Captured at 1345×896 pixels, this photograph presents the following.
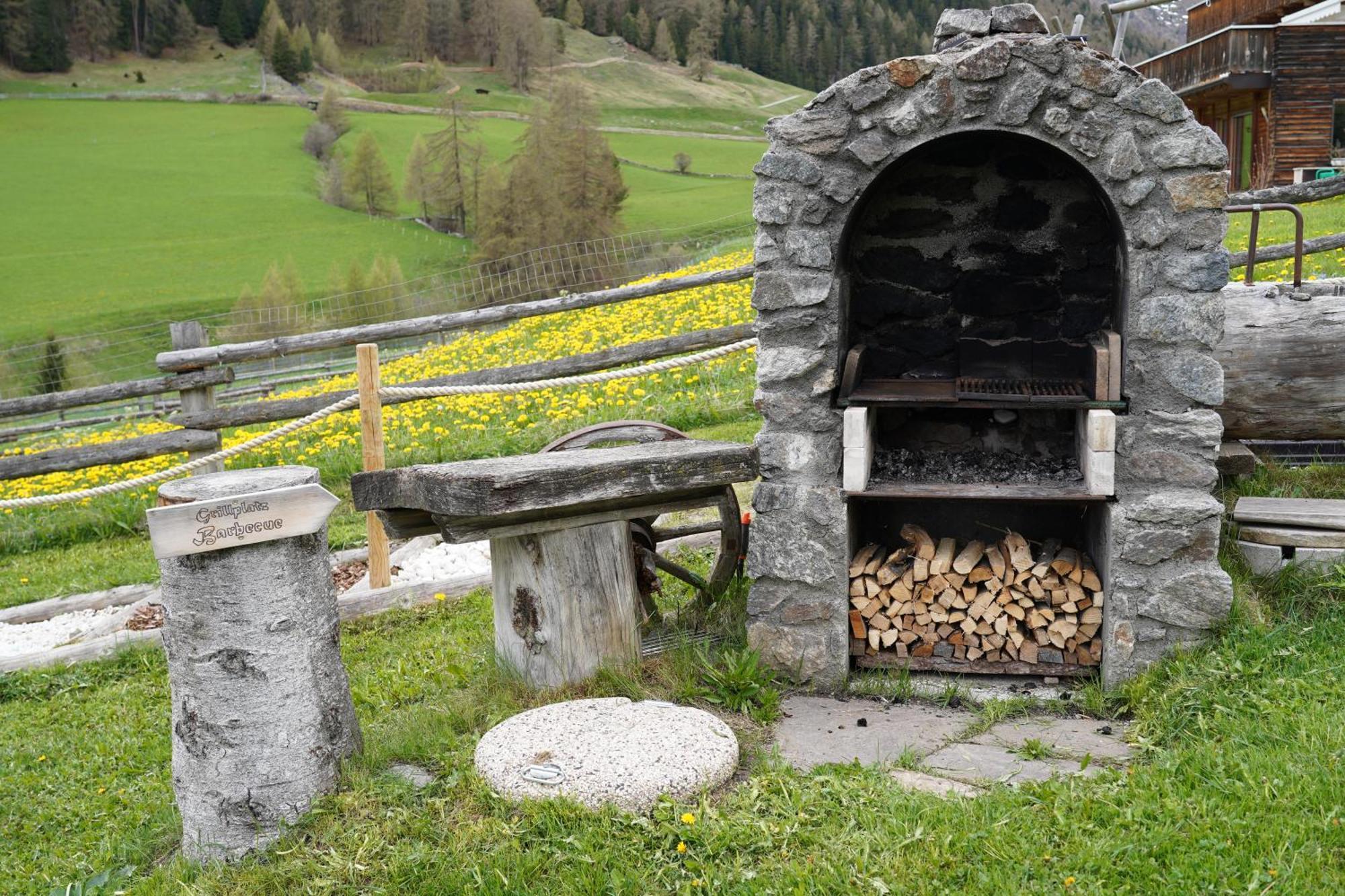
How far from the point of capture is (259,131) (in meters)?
65.2

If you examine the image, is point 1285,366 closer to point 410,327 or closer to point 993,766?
point 993,766

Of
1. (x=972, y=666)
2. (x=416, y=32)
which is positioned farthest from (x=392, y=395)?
(x=416, y=32)

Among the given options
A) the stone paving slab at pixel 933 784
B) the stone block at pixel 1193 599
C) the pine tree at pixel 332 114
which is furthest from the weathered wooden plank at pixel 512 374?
the pine tree at pixel 332 114

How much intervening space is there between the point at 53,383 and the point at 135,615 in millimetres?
21345

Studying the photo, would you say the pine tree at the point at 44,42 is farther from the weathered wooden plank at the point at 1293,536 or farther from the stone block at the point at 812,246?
the weathered wooden plank at the point at 1293,536

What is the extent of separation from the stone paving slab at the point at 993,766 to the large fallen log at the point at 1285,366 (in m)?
2.54

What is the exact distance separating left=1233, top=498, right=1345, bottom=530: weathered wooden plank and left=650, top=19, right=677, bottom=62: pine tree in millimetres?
97632

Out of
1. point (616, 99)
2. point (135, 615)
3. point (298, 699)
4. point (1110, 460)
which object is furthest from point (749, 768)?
point (616, 99)

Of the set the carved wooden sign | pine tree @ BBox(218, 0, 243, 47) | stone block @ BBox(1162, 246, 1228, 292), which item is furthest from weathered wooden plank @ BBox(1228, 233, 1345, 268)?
pine tree @ BBox(218, 0, 243, 47)

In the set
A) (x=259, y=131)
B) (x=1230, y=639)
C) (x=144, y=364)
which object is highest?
(x=259, y=131)

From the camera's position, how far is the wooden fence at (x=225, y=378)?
26.1 feet

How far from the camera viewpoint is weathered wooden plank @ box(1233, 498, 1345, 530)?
477 centimetres

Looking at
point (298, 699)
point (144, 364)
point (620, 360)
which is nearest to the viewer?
point (298, 699)

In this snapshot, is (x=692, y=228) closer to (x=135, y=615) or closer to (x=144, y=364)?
(x=144, y=364)
